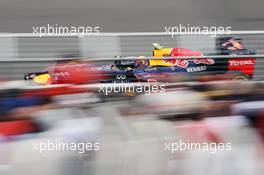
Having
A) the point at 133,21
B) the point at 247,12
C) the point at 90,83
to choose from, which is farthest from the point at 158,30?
the point at 90,83

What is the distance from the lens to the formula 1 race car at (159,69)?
4203 mm

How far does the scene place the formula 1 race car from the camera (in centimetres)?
420

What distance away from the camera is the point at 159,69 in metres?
5.28

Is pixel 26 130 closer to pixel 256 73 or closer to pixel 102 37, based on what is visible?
pixel 102 37

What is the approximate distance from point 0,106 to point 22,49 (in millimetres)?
1425
